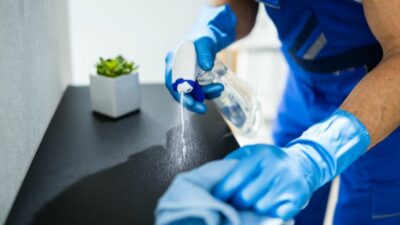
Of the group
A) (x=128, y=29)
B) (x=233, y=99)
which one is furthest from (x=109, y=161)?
(x=128, y=29)

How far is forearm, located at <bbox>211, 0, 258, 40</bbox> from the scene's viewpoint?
4.18 feet

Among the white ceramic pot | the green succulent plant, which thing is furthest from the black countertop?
the green succulent plant

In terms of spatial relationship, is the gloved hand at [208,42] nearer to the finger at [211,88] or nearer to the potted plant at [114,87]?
the finger at [211,88]

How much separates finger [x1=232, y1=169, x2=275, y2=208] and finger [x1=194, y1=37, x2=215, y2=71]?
16.8 inches

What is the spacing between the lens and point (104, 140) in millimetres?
929

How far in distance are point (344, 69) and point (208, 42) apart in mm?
416

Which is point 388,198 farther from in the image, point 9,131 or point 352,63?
point 9,131

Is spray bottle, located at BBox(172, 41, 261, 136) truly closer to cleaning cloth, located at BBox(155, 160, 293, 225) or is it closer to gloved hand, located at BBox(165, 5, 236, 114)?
gloved hand, located at BBox(165, 5, 236, 114)

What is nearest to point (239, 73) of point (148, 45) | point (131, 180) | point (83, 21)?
point (148, 45)

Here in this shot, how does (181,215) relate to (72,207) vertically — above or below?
above

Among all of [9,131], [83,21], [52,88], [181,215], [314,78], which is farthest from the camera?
[83,21]

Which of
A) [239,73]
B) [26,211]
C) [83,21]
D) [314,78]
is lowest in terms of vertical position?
[239,73]

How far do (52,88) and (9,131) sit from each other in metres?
0.40

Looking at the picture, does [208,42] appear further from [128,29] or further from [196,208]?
[196,208]
